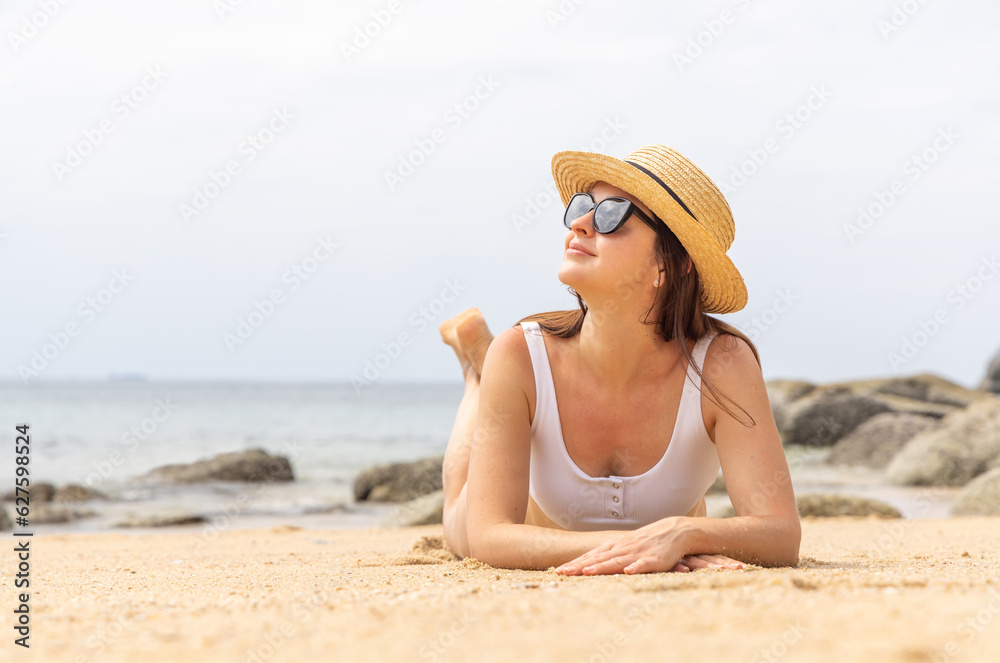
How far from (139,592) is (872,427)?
612 inches

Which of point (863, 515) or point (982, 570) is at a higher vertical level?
point (982, 570)

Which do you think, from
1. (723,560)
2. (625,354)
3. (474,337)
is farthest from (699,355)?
(474,337)

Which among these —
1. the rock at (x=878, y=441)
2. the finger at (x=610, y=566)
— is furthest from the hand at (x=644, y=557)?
the rock at (x=878, y=441)

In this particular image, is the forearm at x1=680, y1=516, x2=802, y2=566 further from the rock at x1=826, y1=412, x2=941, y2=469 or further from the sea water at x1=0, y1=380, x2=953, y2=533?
the rock at x1=826, y1=412, x2=941, y2=469

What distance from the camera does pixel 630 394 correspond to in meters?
3.47

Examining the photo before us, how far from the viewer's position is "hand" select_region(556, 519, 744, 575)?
2814 mm

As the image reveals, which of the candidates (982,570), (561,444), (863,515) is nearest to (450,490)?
(561,444)

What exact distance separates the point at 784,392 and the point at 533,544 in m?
20.8

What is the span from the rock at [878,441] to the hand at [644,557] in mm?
13380

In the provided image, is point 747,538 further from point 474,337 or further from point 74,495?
point 74,495

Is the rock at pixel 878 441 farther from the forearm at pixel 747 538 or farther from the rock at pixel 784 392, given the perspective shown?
the forearm at pixel 747 538

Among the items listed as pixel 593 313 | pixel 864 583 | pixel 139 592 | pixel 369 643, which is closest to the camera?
pixel 369 643

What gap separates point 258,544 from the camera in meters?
6.94

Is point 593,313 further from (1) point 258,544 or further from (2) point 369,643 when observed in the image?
(1) point 258,544
